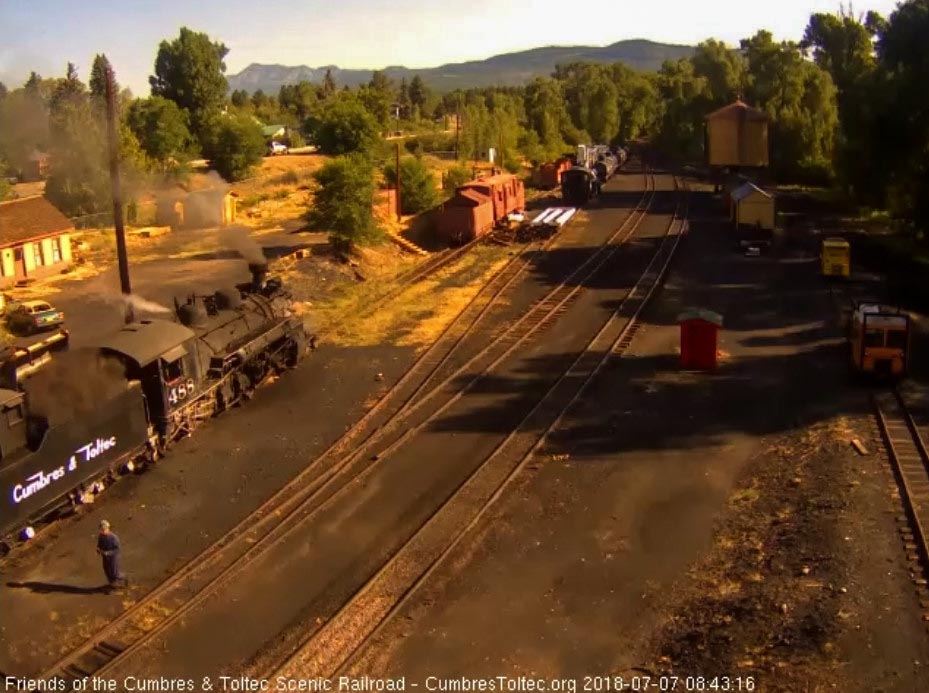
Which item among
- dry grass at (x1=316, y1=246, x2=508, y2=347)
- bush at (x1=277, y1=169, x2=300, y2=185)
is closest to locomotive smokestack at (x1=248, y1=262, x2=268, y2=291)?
dry grass at (x1=316, y1=246, x2=508, y2=347)

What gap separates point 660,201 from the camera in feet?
191

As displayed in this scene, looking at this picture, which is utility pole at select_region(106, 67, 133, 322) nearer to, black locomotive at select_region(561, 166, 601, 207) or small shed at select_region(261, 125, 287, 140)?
black locomotive at select_region(561, 166, 601, 207)

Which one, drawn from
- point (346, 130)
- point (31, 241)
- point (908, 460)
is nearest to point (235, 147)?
point (346, 130)

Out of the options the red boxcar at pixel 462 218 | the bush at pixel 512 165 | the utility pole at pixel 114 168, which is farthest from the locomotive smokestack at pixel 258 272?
the bush at pixel 512 165

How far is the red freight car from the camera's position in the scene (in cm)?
4194

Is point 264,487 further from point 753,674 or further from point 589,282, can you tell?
point 589,282

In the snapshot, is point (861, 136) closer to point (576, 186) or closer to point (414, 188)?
point (576, 186)

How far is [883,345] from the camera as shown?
2033cm

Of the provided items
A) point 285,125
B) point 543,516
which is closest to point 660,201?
point 543,516

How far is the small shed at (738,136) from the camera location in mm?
63938

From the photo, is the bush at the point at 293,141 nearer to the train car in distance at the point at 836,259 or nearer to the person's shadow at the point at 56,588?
the train car in distance at the point at 836,259

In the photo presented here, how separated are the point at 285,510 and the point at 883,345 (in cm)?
1446

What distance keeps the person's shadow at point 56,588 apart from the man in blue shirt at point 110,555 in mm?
163

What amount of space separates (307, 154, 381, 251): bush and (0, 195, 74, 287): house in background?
12.2 metres
